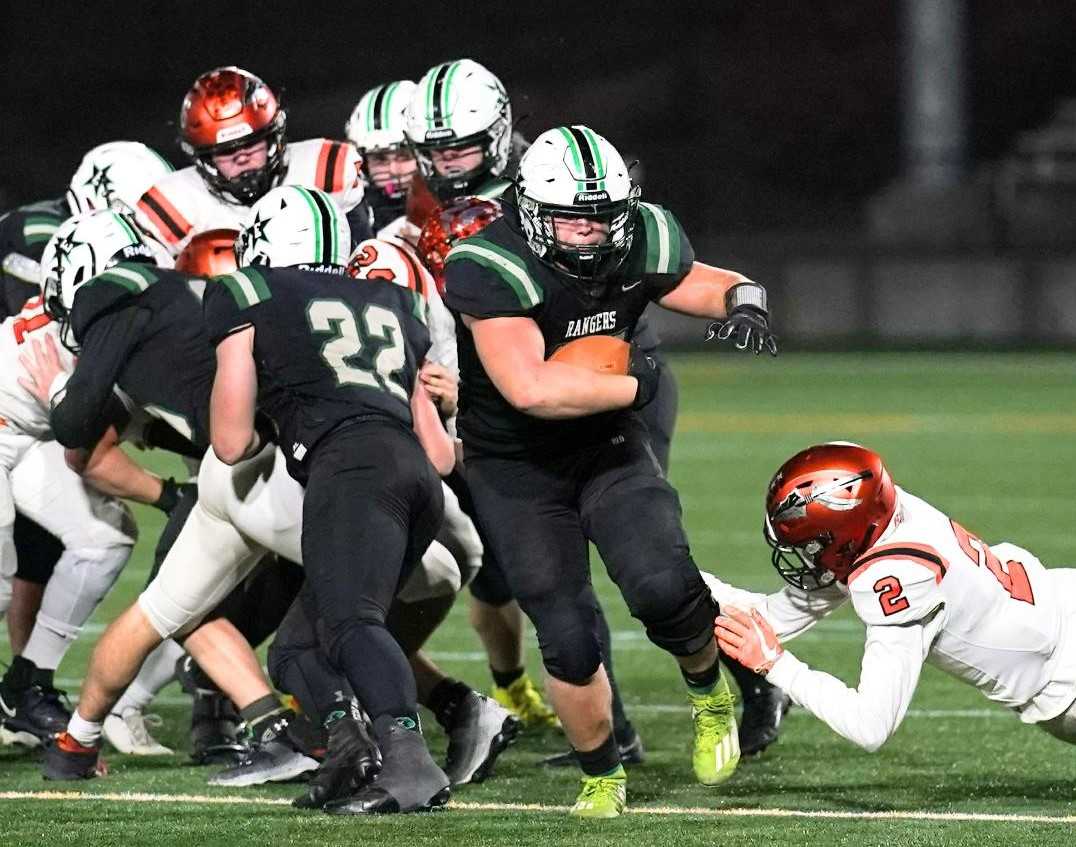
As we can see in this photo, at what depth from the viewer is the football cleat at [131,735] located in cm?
555

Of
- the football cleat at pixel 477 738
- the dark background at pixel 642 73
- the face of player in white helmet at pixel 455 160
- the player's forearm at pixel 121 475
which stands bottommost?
the dark background at pixel 642 73

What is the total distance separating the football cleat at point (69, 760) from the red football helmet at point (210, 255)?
130 cm

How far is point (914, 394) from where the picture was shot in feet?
50.0

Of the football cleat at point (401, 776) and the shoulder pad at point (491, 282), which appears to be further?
the shoulder pad at point (491, 282)

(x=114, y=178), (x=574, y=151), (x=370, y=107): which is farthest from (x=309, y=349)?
(x=370, y=107)

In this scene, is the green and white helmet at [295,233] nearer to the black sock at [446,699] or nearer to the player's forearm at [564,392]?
the player's forearm at [564,392]

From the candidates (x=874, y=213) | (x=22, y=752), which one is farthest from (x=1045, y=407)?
(x=22, y=752)

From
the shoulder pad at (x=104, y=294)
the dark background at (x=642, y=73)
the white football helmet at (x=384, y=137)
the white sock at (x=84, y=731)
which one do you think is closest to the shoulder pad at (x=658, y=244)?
the shoulder pad at (x=104, y=294)

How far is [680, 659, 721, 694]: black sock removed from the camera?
4.79m

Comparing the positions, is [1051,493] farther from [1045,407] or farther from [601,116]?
[601,116]

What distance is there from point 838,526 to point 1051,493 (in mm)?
6239

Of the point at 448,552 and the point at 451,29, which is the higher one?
the point at 448,552

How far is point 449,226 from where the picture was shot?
5.28 m

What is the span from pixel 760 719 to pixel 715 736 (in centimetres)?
75
